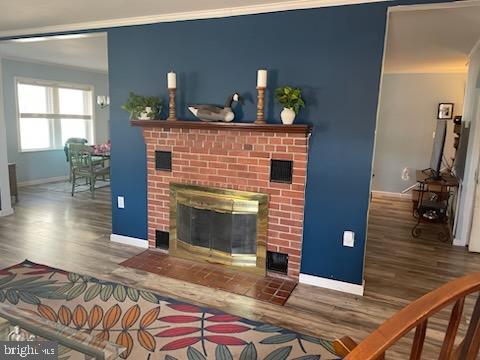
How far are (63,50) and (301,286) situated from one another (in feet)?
15.9

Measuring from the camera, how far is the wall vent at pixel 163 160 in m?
3.61

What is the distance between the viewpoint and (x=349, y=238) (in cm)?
298

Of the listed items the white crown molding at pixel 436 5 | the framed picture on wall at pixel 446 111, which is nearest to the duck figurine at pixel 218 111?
the white crown molding at pixel 436 5

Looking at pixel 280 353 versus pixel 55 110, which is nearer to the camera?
pixel 280 353

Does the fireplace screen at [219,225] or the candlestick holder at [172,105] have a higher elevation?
the candlestick holder at [172,105]

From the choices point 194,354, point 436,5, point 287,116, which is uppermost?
point 436,5

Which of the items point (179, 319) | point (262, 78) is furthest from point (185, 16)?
point (179, 319)

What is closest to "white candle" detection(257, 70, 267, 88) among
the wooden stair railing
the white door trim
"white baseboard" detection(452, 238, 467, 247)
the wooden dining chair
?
the wooden stair railing

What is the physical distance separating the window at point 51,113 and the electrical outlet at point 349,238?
20.6 ft

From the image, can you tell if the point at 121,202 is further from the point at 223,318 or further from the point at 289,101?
the point at 289,101

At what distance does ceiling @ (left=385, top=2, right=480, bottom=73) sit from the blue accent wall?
1.70ft

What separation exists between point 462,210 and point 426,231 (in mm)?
655

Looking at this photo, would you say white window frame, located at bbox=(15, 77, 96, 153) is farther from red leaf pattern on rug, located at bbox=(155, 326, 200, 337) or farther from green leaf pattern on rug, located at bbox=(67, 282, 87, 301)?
red leaf pattern on rug, located at bbox=(155, 326, 200, 337)

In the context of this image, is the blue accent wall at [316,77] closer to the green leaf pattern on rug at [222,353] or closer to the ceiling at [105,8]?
the ceiling at [105,8]
